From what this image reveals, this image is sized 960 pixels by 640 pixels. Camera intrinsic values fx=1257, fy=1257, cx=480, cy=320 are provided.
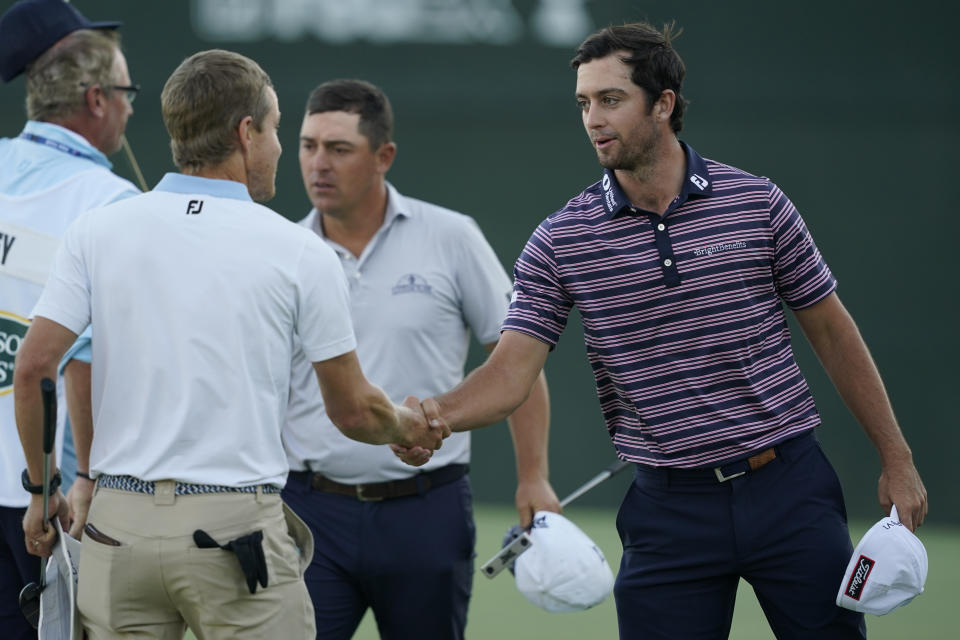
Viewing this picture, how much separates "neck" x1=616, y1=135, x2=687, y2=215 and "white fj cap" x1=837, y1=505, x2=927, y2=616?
92 centimetres

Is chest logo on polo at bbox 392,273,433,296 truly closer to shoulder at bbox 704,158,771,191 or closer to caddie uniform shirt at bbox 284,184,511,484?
caddie uniform shirt at bbox 284,184,511,484

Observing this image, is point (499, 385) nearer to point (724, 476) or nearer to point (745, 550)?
point (724, 476)

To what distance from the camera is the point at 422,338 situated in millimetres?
3812

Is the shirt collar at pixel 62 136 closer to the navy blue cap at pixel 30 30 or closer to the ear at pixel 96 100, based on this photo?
Answer: the ear at pixel 96 100

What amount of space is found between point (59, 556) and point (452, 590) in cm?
128

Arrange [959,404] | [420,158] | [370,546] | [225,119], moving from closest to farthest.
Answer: [225,119]
[370,546]
[959,404]
[420,158]

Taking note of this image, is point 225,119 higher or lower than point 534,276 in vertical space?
higher

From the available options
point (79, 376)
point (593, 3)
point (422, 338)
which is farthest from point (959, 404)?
point (79, 376)

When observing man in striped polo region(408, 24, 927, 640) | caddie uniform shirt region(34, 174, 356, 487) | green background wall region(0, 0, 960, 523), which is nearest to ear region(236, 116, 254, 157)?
caddie uniform shirt region(34, 174, 356, 487)

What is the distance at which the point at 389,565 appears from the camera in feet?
12.0

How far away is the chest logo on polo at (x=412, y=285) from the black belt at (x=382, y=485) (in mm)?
542

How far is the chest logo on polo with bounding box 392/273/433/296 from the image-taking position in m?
3.83

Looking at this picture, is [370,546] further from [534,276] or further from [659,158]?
[659,158]

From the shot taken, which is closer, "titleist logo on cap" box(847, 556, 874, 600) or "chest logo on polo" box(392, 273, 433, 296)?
"titleist logo on cap" box(847, 556, 874, 600)
